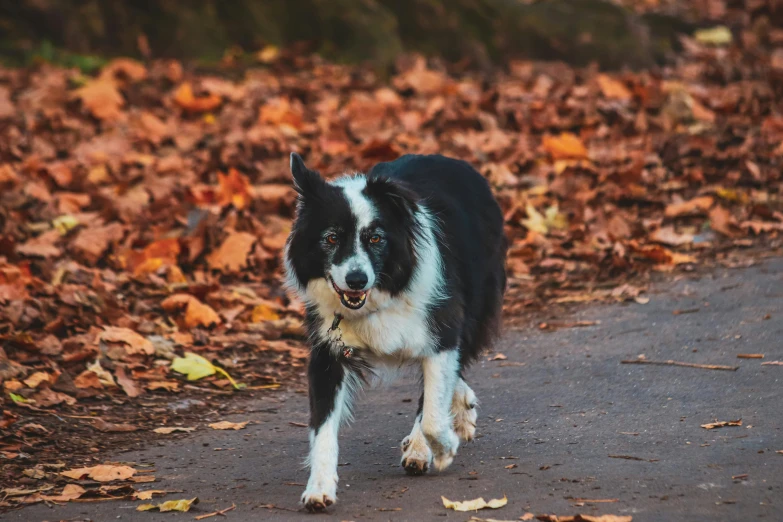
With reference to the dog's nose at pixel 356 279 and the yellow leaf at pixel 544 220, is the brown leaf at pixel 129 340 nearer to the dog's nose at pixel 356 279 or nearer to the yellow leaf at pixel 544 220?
the dog's nose at pixel 356 279

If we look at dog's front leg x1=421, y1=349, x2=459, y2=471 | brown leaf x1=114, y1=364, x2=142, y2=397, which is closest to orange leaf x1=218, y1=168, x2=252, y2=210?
brown leaf x1=114, y1=364, x2=142, y2=397

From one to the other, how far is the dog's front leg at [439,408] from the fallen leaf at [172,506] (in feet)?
3.78

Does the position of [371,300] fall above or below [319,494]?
above

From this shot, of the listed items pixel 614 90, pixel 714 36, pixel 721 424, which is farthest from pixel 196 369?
pixel 714 36

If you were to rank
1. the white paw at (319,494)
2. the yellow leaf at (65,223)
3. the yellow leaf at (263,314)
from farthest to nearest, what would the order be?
the yellow leaf at (65,223), the yellow leaf at (263,314), the white paw at (319,494)

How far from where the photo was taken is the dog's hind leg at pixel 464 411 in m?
5.54

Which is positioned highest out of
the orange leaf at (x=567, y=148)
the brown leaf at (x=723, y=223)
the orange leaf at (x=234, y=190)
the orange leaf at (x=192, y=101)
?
the orange leaf at (x=192, y=101)

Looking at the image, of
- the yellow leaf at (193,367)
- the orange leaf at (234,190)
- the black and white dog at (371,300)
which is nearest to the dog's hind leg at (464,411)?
the black and white dog at (371,300)

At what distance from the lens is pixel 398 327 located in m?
5.06

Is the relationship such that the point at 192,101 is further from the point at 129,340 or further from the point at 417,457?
the point at 417,457

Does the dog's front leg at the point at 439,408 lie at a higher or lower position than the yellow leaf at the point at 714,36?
lower

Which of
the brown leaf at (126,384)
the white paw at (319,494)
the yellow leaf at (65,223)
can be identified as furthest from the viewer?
the yellow leaf at (65,223)

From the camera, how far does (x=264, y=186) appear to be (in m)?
9.78

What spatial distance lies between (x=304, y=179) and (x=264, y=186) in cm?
490
